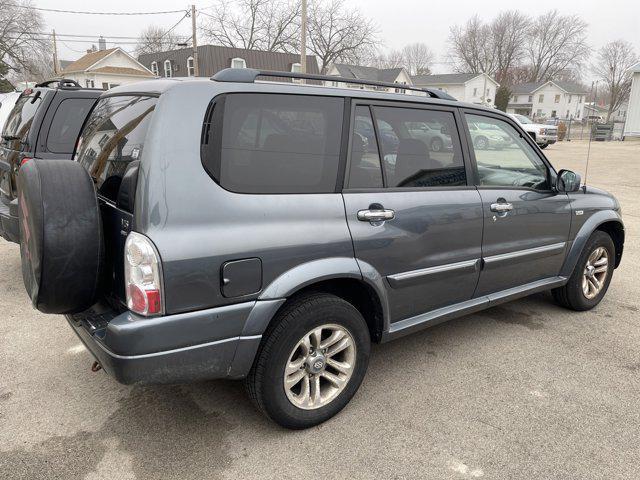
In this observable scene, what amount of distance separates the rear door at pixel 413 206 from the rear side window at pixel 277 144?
0.17m

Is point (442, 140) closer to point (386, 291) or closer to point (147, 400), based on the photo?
point (386, 291)

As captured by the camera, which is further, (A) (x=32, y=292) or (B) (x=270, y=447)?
(B) (x=270, y=447)

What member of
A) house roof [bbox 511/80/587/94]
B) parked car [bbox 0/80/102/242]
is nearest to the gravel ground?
parked car [bbox 0/80/102/242]

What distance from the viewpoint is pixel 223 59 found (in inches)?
1521

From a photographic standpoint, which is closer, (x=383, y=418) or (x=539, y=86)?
(x=383, y=418)

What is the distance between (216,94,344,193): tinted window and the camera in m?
2.36

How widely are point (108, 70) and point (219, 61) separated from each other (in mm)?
13153

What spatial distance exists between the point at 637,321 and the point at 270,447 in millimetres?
3452

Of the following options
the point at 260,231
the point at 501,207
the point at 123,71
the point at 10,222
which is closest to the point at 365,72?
the point at 123,71

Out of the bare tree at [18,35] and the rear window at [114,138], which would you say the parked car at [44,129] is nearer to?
the rear window at [114,138]

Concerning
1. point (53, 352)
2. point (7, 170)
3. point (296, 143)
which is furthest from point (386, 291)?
point (7, 170)

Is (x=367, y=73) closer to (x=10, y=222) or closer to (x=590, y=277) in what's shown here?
(x=590, y=277)

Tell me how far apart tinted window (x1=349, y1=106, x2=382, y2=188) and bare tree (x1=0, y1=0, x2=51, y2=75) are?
5209 centimetres

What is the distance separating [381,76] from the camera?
56594 millimetres
